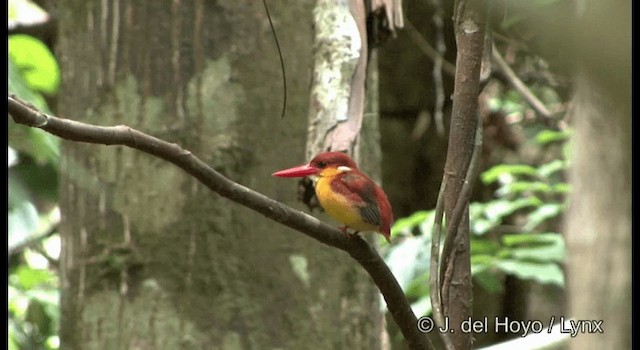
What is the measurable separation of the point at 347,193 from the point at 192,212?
0.60m

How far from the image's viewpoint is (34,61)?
3.38m

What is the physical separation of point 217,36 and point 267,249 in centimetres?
52

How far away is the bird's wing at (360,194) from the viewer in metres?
1.73

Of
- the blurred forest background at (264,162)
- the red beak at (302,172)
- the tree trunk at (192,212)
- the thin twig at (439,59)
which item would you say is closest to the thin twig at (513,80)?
the blurred forest background at (264,162)

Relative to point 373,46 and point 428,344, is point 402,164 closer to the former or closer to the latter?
point 373,46

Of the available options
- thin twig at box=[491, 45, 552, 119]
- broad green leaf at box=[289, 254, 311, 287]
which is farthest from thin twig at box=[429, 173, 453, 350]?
thin twig at box=[491, 45, 552, 119]

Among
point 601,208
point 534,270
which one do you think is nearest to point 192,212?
point 534,270

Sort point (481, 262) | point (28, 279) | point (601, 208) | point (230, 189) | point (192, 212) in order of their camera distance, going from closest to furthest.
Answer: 1. point (601, 208)
2. point (230, 189)
3. point (192, 212)
4. point (481, 262)
5. point (28, 279)

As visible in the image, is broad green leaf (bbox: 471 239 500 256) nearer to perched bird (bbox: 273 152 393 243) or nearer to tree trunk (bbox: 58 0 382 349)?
tree trunk (bbox: 58 0 382 349)

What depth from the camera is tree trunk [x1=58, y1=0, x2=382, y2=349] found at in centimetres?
220

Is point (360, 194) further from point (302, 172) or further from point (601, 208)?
point (601, 208)

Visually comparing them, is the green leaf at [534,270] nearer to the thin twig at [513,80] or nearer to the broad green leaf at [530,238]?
the broad green leaf at [530,238]

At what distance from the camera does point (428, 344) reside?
4.77 feet

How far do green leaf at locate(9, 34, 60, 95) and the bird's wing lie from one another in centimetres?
188
